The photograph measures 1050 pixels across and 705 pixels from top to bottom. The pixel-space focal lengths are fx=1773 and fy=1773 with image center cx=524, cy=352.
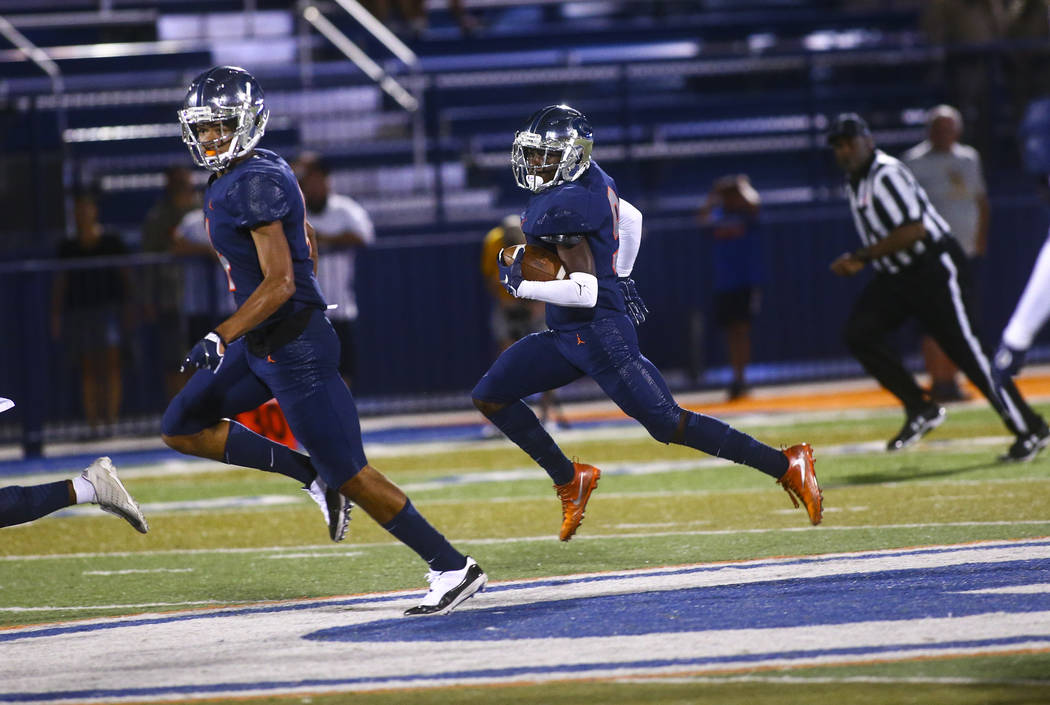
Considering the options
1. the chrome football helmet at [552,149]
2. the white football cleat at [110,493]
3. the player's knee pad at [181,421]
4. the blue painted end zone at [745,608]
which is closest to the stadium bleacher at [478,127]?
the white football cleat at [110,493]

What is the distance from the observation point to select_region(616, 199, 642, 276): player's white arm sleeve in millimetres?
6598

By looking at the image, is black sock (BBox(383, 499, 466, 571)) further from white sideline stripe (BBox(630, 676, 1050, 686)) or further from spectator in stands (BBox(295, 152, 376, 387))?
spectator in stands (BBox(295, 152, 376, 387))

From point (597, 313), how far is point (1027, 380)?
849cm

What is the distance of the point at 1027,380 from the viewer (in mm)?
14039

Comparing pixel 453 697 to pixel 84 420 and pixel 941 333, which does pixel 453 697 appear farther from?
pixel 84 420

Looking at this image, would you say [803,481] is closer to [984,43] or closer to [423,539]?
[423,539]

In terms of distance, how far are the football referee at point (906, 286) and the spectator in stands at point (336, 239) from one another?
11.9ft

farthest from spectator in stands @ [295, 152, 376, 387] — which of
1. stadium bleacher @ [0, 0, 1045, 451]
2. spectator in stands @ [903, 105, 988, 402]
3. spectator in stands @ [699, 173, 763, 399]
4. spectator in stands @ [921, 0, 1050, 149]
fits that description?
spectator in stands @ [921, 0, 1050, 149]

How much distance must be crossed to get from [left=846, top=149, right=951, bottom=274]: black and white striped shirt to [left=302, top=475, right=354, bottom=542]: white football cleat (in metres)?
4.08

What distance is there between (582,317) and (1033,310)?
3942 mm

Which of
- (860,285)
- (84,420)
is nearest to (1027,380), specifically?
(860,285)

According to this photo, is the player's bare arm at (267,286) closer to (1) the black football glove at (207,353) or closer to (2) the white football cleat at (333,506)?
(1) the black football glove at (207,353)

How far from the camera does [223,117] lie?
5.91 meters

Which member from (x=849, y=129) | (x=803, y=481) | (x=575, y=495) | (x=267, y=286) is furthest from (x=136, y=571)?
(x=849, y=129)
